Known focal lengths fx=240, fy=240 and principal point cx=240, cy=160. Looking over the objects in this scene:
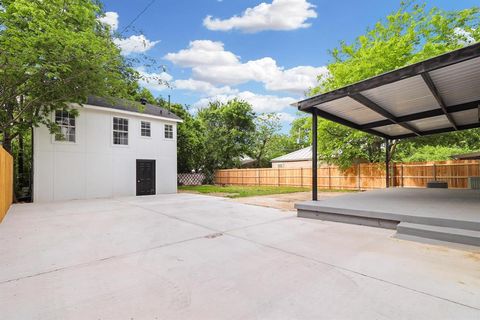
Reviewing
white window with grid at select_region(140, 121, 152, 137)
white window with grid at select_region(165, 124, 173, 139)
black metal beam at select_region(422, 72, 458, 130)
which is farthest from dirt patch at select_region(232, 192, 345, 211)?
white window with grid at select_region(140, 121, 152, 137)

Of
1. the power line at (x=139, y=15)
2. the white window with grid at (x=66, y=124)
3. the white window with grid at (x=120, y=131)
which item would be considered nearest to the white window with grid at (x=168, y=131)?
the white window with grid at (x=120, y=131)

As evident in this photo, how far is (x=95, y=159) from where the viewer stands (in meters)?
11.0

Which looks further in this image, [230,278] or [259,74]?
[259,74]

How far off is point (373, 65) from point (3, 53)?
46.0 feet

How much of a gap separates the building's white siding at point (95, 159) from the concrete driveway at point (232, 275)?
5.75m

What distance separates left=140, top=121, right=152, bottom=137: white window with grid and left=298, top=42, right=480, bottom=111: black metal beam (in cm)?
934

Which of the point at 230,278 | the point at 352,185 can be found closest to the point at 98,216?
the point at 230,278

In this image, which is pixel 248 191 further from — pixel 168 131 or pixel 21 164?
pixel 21 164

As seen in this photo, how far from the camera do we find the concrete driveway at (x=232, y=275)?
206cm

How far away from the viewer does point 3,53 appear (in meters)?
5.57

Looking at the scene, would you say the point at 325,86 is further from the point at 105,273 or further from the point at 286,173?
the point at 105,273

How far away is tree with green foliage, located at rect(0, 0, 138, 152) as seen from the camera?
5.96 meters

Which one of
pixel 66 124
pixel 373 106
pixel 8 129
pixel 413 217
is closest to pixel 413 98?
pixel 373 106

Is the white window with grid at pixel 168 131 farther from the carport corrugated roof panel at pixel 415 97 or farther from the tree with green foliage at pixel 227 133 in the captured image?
the carport corrugated roof panel at pixel 415 97
